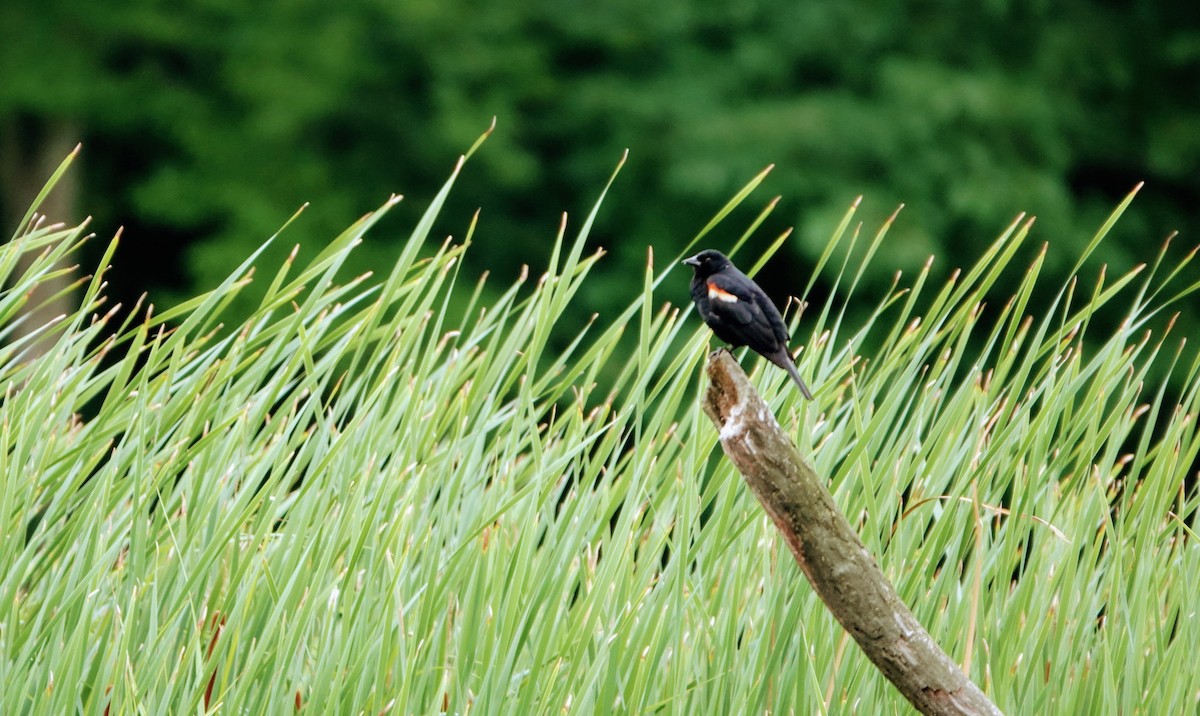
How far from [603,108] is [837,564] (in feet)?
30.1

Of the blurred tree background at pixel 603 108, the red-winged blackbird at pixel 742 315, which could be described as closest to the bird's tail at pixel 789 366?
the red-winged blackbird at pixel 742 315

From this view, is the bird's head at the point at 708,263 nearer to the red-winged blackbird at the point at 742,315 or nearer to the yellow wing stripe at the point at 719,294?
the red-winged blackbird at the point at 742,315

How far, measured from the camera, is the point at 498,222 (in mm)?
11109

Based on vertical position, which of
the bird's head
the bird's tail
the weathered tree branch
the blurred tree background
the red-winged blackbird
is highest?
the blurred tree background

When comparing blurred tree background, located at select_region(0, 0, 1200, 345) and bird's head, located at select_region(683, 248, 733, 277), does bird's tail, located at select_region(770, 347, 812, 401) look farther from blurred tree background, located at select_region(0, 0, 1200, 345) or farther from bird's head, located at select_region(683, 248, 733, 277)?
blurred tree background, located at select_region(0, 0, 1200, 345)

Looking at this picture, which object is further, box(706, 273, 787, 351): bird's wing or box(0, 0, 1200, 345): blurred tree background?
box(0, 0, 1200, 345): blurred tree background

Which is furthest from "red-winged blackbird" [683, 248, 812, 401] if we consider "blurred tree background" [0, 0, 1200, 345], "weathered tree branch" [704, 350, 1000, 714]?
"blurred tree background" [0, 0, 1200, 345]

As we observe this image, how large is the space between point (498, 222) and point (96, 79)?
11.9 ft

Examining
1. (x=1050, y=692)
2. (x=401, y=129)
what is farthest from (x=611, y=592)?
(x=401, y=129)

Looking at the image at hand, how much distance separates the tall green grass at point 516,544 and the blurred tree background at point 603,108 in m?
6.89

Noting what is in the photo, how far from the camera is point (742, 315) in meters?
2.39

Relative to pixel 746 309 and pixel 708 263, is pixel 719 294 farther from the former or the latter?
pixel 708 263

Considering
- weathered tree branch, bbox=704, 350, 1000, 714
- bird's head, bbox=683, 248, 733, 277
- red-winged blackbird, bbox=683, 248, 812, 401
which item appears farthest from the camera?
bird's head, bbox=683, 248, 733, 277

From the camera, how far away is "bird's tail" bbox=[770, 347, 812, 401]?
2.14m
